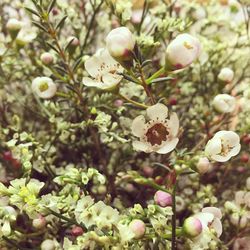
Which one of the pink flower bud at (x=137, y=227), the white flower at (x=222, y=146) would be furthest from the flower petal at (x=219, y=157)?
the pink flower bud at (x=137, y=227)

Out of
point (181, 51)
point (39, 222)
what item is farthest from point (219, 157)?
point (39, 222)

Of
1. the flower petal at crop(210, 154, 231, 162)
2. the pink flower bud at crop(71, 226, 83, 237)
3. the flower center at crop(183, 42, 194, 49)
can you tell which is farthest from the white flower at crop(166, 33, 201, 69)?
the pink flower bud at crop(71, 226, 83, 237)

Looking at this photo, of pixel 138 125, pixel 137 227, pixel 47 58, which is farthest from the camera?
pixel 47 58

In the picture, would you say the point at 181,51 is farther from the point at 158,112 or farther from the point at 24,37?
the point at 24,37

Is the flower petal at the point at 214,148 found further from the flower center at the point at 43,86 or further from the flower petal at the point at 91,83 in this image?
the flower center at the point at 43,86

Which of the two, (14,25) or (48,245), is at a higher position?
(14,25)

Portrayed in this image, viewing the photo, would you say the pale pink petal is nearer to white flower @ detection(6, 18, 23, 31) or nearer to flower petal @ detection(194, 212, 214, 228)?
flower petal @ detection(194, 212, 214, 228)

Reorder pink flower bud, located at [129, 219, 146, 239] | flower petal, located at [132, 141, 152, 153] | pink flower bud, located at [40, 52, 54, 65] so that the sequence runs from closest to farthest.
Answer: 1. pink flower bud, located at [129, 219, 146, 239]
2. flower petal, located at [132, 141, 152, 153]
3. pink flower bud, located at [40, 52, 54, 65]

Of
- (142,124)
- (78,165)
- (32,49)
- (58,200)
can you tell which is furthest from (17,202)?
(32,49)
